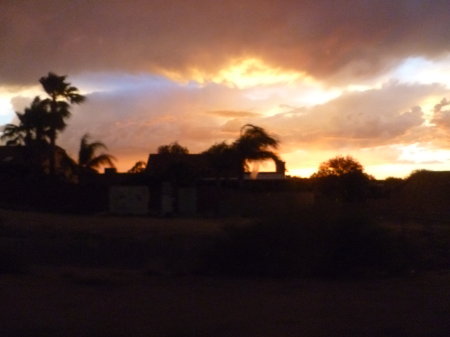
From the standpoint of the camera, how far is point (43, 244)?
926 inches

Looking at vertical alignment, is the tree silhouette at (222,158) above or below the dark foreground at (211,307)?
above

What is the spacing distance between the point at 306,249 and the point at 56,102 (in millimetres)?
36119

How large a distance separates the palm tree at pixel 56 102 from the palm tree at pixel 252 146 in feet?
37.5

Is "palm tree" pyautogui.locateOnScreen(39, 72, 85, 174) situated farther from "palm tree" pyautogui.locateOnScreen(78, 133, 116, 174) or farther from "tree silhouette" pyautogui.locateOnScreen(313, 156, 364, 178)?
"tree silhouette" pyautogui.locateOnScreen(313, 156, 364, 178)

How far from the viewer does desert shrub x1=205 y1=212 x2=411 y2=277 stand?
54.1 ft

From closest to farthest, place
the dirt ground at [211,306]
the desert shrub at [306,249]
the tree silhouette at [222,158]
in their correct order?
1. the dirt ground at [211,306]
2. the desert shrub at [306,249]
3. the tree silhouette at [222,158]

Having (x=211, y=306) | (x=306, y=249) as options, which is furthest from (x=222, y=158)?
(x=211, y=306)

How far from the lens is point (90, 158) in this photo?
173 feet

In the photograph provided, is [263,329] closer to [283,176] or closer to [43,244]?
[43,244]

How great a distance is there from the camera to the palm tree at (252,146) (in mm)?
47344

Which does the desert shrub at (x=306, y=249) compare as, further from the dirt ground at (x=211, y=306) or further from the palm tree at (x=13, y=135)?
the palm tree at (x=13, y=135)

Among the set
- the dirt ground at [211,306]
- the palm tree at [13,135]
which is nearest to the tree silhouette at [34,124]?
the palm tree at [13,135]

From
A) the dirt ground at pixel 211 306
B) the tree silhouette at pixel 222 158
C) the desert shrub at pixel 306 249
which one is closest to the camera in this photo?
the dirt ground at pixel 211 306

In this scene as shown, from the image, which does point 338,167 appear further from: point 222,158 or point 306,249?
point 306,249
